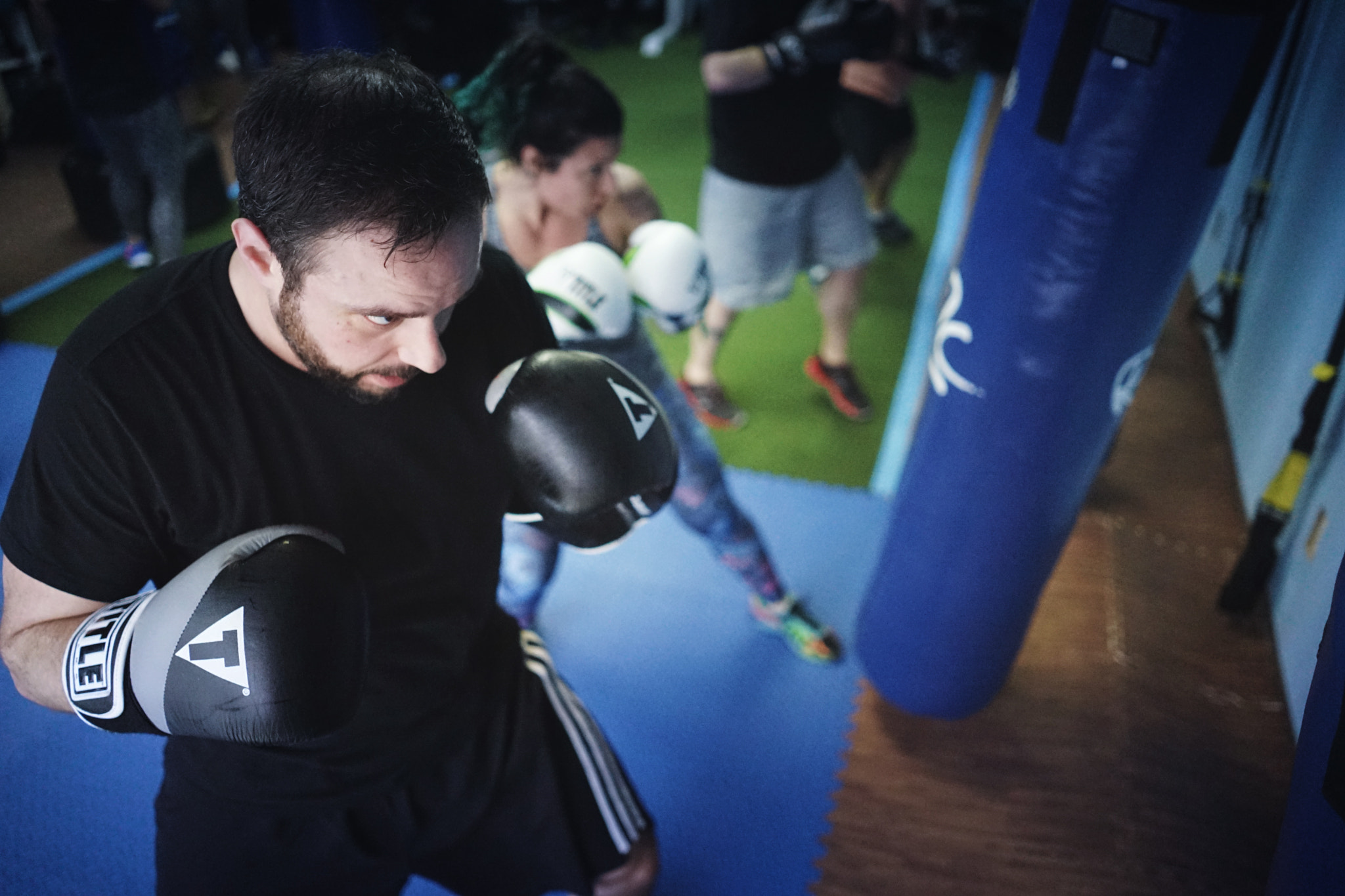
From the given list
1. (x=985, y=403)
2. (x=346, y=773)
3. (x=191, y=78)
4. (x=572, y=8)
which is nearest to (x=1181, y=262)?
(x=985, y=403)

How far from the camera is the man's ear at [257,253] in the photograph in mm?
916

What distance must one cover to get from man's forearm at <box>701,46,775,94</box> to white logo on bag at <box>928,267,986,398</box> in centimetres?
116

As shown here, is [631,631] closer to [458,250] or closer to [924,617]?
[924,617]

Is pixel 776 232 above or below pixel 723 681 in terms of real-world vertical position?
above

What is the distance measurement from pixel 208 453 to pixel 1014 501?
4.80ft

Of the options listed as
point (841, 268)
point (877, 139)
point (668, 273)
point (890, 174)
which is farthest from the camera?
point (890, 174)

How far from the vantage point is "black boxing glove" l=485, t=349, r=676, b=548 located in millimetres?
1213

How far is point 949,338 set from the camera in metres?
1.68

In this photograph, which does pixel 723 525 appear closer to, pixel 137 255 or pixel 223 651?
pixel 223 651

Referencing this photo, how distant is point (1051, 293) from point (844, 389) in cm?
193

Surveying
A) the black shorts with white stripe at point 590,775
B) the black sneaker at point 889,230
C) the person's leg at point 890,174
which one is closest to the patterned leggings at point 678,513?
the black shorts with white stripe at point 590,775

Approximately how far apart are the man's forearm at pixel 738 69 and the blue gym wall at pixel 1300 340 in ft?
6.09

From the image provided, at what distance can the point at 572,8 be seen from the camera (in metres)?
8.81

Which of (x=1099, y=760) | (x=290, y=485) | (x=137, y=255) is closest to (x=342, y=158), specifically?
(x=290, y=485)
